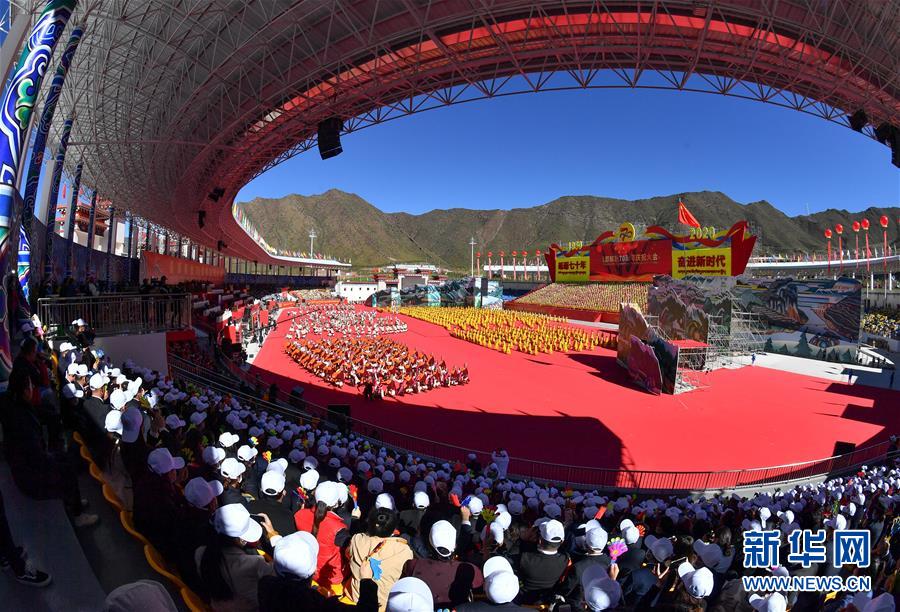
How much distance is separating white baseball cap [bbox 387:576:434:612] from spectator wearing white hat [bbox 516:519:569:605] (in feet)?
5.81

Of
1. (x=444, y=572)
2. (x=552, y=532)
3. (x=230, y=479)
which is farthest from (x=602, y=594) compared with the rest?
(x=230, y=479)

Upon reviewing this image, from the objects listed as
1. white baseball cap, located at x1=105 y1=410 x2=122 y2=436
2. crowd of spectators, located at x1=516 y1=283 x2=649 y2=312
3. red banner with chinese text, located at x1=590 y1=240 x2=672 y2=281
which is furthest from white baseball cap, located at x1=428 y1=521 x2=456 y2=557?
red banner with chinese text, located at x1=590 y1=240 x2=672 y2=281

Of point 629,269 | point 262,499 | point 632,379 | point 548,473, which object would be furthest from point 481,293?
point 262,499

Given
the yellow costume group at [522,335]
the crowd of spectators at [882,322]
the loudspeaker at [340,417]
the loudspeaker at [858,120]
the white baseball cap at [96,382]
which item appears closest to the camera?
the white baseball cap at [96,382]

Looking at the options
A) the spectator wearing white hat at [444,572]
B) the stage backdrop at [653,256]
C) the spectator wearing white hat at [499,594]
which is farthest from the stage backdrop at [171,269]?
the stage backdrop at [653,256]

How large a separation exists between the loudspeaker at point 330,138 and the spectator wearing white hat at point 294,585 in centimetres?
1372

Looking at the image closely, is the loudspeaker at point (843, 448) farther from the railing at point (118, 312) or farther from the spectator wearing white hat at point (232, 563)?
the railing at point (118, 312)

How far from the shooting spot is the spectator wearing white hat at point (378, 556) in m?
3.15

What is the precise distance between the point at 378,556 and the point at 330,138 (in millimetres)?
13575

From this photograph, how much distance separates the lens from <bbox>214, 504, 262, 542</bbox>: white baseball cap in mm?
2631

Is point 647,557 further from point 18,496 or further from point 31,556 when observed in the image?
point 18,496

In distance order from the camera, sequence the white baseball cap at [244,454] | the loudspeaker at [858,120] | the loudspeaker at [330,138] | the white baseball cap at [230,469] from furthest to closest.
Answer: the loudspeaker at [858,120]
the loudspeaker at [330,138]
the white baseball cap at [244,454]
the white baseball cap at [230,469]

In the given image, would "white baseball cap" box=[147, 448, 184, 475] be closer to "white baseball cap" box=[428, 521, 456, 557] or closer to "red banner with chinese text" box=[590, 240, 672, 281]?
"white baseball cap" box=[428, 521, 456, 557]

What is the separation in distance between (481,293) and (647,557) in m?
55.7
